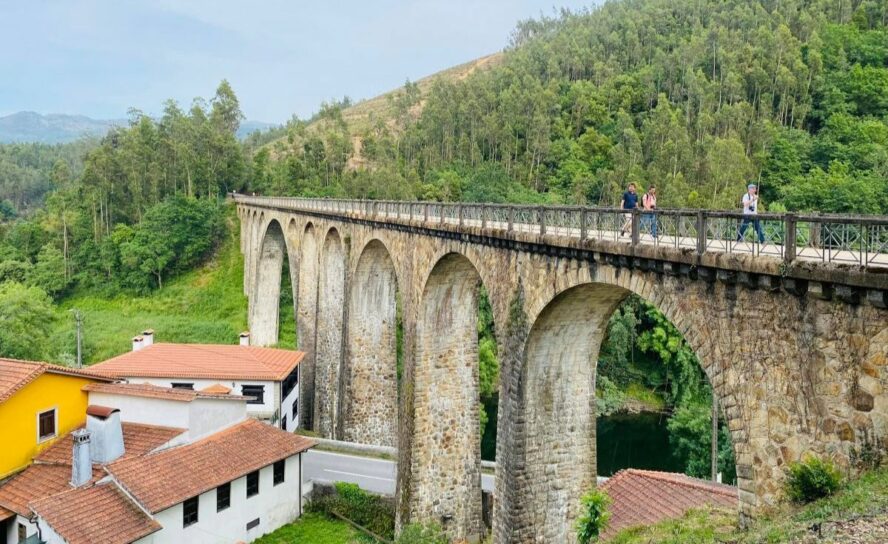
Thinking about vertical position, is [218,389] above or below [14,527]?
above

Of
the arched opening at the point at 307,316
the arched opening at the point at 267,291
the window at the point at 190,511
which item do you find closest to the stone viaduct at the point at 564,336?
the arched opening at the point at 307,316

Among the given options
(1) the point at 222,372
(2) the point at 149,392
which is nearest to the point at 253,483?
(2) the point at 149,392

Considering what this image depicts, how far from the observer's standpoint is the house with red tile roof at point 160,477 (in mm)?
16922

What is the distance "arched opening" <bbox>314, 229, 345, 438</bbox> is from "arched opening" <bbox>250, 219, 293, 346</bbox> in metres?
17.5

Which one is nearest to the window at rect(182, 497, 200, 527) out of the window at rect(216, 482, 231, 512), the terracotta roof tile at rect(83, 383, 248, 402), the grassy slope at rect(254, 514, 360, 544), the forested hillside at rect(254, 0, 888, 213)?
the window at rect(216, 482, 231, 512)

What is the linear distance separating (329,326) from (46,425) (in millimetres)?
16273

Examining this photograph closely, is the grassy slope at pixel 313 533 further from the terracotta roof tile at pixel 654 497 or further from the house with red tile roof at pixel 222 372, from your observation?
the terracotta roof tile at pixel 654 497

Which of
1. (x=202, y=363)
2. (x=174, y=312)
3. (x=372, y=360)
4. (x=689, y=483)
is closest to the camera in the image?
(x=689, y=483)

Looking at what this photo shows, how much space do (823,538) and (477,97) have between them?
83.6 m

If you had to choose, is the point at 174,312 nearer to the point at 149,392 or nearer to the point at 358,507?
the point at 149,392

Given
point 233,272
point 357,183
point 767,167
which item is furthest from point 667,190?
point 233,272

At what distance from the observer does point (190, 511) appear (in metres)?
18.9

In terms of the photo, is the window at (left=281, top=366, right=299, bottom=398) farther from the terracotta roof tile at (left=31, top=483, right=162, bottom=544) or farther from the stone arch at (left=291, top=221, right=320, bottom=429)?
the terracotta roof tile at (left=31, top=483, right=162, bottom=544)

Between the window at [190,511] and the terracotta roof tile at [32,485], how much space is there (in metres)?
2.66
